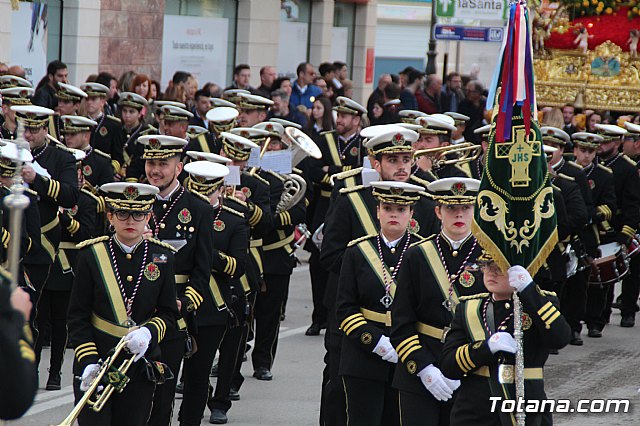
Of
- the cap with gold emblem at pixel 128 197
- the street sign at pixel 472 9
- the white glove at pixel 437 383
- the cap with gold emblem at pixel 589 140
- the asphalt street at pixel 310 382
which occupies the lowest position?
the asphalt street at pixel 310 382

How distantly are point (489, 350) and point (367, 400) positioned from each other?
1638mm

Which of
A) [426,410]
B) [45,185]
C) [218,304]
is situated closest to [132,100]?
[45,185]

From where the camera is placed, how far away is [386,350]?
7.66 m

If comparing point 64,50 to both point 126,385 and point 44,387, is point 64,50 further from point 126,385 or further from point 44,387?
point 126,385

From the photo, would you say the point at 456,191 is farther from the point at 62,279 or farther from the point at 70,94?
Answer: the point at 70,94

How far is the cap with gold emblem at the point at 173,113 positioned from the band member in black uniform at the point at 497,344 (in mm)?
6812

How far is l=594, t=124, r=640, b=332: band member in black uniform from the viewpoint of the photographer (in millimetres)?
14266

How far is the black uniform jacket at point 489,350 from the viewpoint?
629 cm

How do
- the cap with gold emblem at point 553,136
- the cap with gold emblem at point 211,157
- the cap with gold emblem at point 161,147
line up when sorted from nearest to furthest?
1. the cap with gold emblem at point 161,147
2. the cap with gold emblem at point 211,157
3. the cap with gold emblem at point 553,136

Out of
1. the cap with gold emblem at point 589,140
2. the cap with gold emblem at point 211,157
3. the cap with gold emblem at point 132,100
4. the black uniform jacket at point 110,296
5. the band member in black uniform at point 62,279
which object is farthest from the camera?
the cap with gold emblem at point 132,100

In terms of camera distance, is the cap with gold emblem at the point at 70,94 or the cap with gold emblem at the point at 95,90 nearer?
the cap with gold emblem at the point at 70,94

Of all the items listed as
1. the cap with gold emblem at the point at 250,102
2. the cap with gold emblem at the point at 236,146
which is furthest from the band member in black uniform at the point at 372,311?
the cap with gold emblem at the point at 250,102

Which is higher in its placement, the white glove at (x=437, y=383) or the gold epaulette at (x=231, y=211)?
the gold epaulette at (x=231, y=211)

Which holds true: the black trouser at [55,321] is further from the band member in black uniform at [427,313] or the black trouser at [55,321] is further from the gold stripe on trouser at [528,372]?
the gold stripe on trouser at [528,372]
